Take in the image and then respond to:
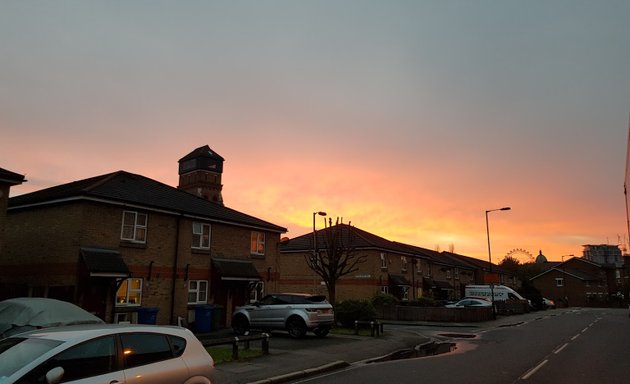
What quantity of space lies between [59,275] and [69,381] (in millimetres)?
15158

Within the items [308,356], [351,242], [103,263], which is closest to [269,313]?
[308,356]

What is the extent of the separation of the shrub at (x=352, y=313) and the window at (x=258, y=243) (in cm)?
587

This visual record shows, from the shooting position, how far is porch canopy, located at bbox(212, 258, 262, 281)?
2370 cm

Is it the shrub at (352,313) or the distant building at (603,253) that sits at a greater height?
the distant building at (603,253)

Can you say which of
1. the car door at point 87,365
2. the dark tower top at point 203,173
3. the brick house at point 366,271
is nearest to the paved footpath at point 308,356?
the car door at point 87,365

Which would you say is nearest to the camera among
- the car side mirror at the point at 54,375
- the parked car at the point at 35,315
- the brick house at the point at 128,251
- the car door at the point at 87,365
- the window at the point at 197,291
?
the car side mirror at the point at 54,375

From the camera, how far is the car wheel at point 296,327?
749 inches

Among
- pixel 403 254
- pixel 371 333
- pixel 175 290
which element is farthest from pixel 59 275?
pixel 403 254

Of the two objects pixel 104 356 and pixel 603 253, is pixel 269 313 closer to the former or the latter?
pixel 104 356

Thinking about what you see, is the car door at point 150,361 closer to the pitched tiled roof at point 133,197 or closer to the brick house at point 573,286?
the pitched tiled roof at point 133,197

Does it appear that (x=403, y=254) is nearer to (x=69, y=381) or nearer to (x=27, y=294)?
(x=27, y=294)

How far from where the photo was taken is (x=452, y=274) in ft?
189

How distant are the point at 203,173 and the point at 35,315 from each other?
58.3 meters

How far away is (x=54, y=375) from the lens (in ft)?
16.6
